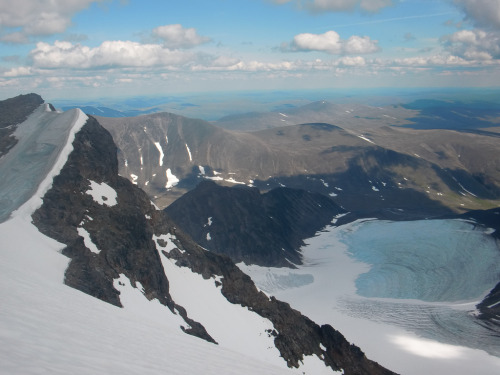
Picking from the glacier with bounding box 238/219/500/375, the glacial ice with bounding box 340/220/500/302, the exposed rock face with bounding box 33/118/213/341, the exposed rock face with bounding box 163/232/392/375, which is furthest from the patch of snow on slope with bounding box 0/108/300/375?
the glacial ice with bounding box 340/220/500/302

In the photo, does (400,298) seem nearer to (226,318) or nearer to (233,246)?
(233,246)

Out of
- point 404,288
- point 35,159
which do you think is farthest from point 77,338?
point 404,288

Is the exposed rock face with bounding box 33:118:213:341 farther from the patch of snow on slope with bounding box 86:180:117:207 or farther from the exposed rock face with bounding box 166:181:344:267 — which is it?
the exposed rock face with bounding box 166:181:344:267

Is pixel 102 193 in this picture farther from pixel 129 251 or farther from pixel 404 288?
pixel 404 288

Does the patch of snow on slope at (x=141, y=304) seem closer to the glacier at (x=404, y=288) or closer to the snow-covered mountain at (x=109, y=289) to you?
the snow-covered mountain at (x=109, y=289)

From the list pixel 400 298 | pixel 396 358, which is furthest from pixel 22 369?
pixel 400 298

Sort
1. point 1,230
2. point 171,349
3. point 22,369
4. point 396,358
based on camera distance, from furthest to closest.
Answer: point 396,358 → point 1,230 → point 171,349 → point 22,369
